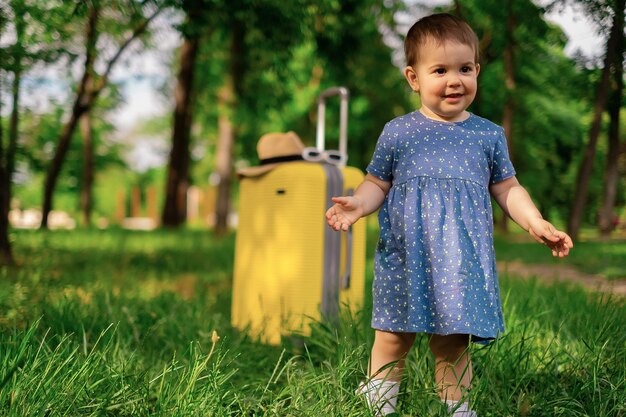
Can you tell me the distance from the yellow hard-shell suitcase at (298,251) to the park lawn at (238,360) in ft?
0.89

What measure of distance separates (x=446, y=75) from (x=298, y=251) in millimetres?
1883

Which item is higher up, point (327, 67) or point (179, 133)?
point (327, 67)

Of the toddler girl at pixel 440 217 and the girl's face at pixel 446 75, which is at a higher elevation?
the girl's face at pixel 446 75

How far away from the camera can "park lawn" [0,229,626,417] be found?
2.26 m

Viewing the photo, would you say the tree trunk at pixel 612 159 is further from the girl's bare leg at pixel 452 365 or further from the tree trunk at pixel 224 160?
the tree trunk at pixel 224 160

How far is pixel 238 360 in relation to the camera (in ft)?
10.5

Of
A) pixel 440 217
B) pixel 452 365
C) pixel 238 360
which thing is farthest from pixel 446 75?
pixel 238 360

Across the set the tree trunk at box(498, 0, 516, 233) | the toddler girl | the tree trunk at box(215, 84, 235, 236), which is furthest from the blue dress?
the tree trunk at box(215, 84, 235, 236)

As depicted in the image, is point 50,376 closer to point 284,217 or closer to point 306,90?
point 284,217

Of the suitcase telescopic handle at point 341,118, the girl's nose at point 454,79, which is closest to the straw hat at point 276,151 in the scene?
the suitcase telescopic handle at point 341,118

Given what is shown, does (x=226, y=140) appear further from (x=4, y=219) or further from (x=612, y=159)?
(x=612, y=159)

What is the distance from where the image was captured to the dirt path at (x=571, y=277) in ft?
11.8

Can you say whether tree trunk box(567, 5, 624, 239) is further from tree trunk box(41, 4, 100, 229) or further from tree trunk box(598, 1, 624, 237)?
tree trunk box(41, 4, 100, 229)

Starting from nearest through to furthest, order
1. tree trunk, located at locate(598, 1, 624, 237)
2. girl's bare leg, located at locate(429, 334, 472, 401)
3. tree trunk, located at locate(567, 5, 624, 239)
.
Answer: girl's bare leg, located at locate(429, 334, 472, 401) → tree trunk, located at locate(567, 5, 624, 239) → tree trunk, located at locate(598, 1, 624, 237)
